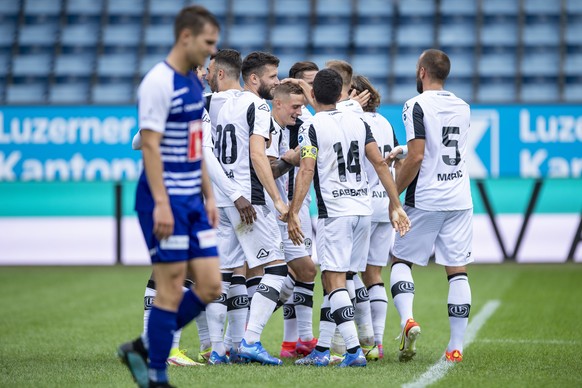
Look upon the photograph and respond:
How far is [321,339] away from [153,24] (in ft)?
43.4

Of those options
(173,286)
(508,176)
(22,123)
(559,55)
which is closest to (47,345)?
(173,286)

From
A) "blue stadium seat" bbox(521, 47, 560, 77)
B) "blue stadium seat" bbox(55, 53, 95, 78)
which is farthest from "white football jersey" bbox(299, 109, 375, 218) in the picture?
"blue stadium seat" bbox(55, 53, 95, 78)

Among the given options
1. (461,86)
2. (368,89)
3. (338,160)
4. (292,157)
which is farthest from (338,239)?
(461,86)

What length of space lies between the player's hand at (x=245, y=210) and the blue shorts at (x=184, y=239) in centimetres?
171

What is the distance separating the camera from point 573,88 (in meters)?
17.9

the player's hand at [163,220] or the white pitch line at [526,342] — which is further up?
the player's hand at [163,220]

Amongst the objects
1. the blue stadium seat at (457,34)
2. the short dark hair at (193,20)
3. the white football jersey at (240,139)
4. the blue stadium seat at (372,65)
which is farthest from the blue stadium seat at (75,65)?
the short dark hair at (193,20)

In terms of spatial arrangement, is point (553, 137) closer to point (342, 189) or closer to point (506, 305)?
point (506, 305)

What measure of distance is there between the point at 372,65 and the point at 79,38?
5.65 m

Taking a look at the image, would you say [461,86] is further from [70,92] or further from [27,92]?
[27,92]

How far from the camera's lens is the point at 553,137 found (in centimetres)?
1459

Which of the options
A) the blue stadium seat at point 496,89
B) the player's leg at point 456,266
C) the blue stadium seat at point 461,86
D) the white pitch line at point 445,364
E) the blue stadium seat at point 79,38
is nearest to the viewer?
the white pitch line at point 445,364

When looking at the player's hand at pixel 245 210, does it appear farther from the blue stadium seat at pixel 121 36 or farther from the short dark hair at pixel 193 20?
the blue stadium seat at pixel 121 36

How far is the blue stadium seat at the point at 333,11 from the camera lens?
63.8 feet
